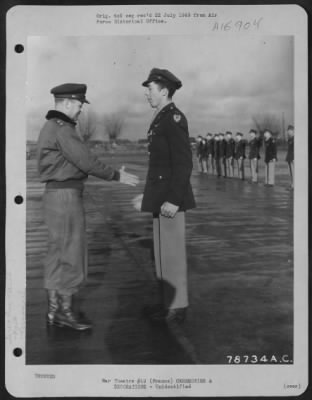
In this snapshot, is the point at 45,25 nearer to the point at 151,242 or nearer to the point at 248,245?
the point at 151,242

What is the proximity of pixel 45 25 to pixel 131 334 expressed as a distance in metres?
0.85

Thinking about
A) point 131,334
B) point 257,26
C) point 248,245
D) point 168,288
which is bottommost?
point 131,334

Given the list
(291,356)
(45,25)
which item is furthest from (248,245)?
(45,25)

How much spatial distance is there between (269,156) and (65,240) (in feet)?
1.92

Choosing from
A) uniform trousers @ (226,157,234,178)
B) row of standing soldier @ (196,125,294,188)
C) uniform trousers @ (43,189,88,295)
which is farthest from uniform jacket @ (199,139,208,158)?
uniform trousers @ (43,189,88,295)

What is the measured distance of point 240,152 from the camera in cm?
124

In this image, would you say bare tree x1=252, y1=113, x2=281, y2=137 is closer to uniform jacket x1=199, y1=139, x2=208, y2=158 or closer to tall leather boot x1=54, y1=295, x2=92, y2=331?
uniform jacket x1=199, y1=139, x2=208, y2=158

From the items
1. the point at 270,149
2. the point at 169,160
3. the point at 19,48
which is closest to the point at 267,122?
the point at 270,149

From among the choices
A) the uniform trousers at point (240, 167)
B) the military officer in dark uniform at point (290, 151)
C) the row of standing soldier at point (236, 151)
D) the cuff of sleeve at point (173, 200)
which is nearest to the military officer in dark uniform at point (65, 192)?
the cuff of sleeve at point (173, 200)

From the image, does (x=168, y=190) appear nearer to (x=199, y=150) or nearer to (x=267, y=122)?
(x=199, y=150)

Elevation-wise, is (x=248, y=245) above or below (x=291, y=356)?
above

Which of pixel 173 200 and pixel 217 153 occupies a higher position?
pixel 217 153

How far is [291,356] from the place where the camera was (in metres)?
1.21

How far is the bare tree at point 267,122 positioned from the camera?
1.21 metres
